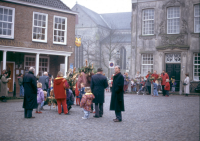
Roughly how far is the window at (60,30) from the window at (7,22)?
155 inches

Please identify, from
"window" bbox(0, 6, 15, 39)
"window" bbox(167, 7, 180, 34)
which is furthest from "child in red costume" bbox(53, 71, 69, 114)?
"window" bbox(167, 7, 180, 34)

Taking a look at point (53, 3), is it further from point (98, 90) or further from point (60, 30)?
point (98, 90)

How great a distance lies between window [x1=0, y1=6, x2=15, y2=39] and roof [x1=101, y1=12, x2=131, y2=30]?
37.9 metres

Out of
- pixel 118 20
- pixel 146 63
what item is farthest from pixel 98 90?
pixel 118 20

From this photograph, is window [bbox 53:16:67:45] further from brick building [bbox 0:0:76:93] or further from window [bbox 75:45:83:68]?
window [bbox 75:45:83:68]

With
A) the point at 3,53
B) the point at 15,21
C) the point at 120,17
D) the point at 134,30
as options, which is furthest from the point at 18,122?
the point at 120,17

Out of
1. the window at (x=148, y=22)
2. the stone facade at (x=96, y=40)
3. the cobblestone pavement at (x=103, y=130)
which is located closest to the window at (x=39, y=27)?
the window at (x=148, y=22)

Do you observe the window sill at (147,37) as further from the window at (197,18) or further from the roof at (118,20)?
the roof at (118,20)

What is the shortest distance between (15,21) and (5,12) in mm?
1018

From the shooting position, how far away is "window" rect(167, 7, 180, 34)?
25.2 m

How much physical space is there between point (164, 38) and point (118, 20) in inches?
1408

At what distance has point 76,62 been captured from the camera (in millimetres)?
52594

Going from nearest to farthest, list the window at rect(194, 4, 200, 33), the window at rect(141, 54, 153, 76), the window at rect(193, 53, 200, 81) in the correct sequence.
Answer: the window at rect(193, 53, 200, 81)
the window at rect(194, 4, 200, 33)
the window at rect(141, 54, 153, 76)

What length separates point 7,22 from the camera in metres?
20.7
